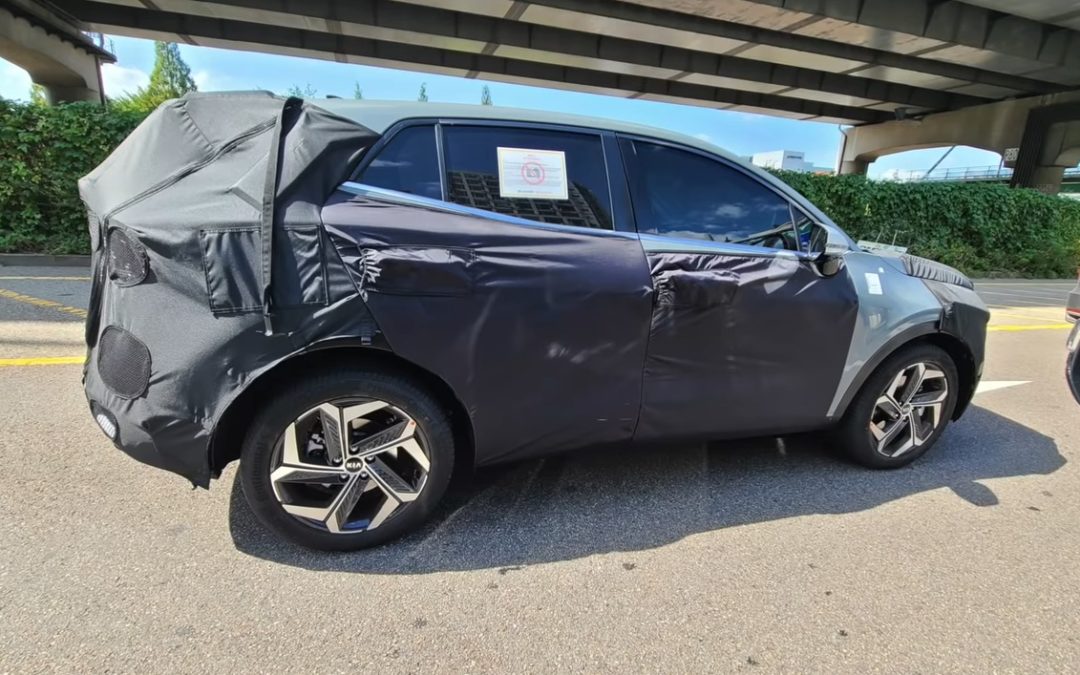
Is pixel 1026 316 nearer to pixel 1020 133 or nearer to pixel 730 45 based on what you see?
pixel 730 45

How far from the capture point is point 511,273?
2303mm

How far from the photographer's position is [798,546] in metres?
2.57

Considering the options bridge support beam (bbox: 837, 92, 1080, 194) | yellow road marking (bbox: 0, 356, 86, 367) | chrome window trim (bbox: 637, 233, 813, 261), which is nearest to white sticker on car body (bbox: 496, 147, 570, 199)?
chrome window trim (bbox: 637, 233, 813, 261)

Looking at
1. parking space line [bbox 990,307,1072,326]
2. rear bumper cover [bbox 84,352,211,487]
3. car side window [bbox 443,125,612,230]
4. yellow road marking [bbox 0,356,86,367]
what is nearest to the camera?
rear bumper cover [bbox 84,352,211,487]

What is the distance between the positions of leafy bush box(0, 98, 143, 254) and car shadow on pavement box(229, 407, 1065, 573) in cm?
984

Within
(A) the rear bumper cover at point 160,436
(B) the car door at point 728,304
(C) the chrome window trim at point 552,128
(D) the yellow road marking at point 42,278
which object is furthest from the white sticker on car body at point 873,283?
(D) the yellow road marking at point 42,278

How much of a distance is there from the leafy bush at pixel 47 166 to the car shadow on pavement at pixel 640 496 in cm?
984

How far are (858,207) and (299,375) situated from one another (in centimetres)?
1512

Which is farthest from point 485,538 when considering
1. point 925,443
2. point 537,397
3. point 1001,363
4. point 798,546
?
point 1001,363

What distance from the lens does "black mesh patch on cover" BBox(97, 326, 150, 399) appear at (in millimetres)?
2102

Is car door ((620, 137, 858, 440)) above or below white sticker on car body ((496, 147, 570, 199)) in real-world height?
below

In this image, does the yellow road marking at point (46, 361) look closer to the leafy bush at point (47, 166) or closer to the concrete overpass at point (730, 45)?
the leafy bush at point (47, 166)

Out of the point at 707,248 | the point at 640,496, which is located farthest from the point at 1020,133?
the point at 640,496

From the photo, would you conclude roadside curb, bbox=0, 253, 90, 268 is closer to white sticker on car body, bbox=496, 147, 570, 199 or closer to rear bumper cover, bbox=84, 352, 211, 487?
rear bumper cover, bbox=84, 352, 211, 487
